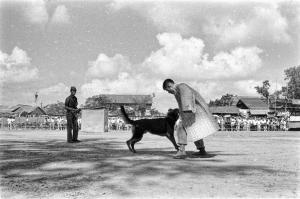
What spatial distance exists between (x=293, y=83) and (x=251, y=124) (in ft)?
208

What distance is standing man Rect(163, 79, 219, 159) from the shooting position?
7316mm

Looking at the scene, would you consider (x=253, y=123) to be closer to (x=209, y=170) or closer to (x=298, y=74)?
(x=209, y=170)

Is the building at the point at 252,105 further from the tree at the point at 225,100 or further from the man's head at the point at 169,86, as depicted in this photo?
the man's head at the point at 169,86

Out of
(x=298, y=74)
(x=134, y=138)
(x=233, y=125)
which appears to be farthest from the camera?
(x=298, y=74)

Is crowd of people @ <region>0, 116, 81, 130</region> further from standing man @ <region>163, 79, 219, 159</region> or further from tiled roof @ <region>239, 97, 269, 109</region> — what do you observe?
tiled roof @ <region>239, 97, 269, 109</region>

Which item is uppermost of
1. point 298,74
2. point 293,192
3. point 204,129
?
point 298,74

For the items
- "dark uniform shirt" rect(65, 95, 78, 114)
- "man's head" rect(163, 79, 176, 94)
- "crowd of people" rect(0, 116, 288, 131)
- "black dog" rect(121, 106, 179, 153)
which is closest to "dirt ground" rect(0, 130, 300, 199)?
"man's head" rect(163, 79, 176, 94)

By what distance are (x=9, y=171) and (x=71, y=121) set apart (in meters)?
6.39

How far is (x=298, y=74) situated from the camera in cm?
9219

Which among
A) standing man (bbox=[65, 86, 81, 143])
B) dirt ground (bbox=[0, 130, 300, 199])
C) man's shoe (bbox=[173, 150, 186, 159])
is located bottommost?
dirt ground (bbox=[0, 130, 300, 199])

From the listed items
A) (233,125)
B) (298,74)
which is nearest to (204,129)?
(233,125)

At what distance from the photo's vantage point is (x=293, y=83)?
303ft

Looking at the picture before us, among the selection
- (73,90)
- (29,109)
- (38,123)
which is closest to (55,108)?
(29,109)

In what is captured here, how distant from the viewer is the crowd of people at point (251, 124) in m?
33.3
